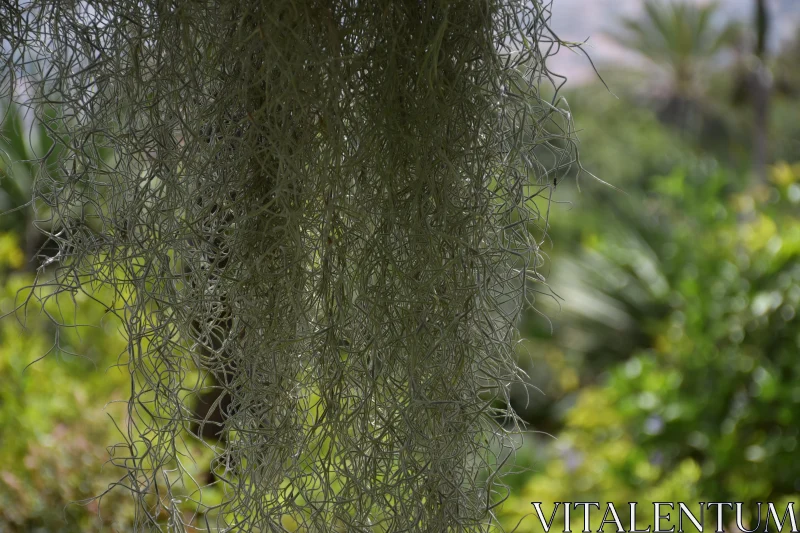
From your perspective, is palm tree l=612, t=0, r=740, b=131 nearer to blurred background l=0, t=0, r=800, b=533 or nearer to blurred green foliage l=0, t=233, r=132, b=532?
blurred background l=0, t=0, r=800, b=533

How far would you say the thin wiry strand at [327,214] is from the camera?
1.67 ft

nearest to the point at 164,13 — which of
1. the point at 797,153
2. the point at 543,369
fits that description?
the point at 543,369

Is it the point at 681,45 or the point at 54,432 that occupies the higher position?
the point at 681,45

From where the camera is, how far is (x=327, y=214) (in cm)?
50

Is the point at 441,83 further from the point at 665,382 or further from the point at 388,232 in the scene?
the point at 665,382

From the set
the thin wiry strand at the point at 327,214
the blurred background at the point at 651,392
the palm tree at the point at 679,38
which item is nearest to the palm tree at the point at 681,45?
the palm tree at the point at 679,38

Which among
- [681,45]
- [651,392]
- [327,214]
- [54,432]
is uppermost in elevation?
[681,45]

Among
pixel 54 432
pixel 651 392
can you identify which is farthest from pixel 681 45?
pixel 54 432

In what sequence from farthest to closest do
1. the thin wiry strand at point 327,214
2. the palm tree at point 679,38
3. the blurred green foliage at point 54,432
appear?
the palm tree at point 679,38, the blurred green foliage at point 54,432, the thin wiry strand at point 327,214

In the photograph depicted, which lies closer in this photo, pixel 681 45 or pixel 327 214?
pixel 327 214

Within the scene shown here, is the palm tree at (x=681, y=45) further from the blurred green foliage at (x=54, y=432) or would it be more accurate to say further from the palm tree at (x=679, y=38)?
the blurred green foliage at (x=54, y=432)

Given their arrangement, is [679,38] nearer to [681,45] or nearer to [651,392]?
[681,45]

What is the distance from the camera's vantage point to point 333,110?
19.4 inches

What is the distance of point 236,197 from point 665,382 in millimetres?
1268
